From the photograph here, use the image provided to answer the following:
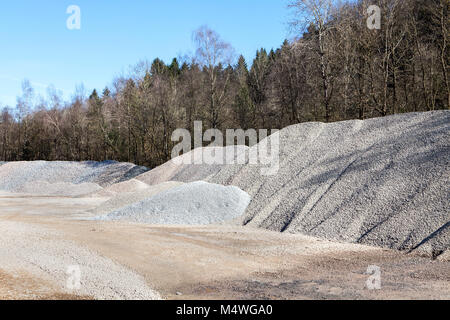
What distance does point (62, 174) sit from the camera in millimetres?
28578

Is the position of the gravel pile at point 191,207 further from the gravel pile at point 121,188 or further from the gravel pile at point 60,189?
the gravel pile at point 60,189

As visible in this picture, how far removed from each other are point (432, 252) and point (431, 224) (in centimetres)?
100

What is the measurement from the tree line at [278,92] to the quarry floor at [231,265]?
12756 mm

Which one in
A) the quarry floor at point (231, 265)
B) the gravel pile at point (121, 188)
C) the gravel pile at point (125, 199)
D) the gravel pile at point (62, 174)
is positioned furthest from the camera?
the gravel pile at point (62, 174)

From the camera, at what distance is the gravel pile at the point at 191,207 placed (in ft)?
39.2

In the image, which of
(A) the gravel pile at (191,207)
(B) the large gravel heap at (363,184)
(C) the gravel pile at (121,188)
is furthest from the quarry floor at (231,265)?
(C) the gravel pile at (121,188)

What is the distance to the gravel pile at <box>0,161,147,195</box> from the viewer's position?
2541cm

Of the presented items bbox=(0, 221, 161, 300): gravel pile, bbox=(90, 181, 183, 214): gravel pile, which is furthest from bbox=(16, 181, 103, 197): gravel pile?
bbox=(0, 221, 161, 300): gravel pile

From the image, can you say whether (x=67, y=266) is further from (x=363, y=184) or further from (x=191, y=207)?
(x=363, y=184)

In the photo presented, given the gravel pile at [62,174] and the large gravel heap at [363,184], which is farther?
A: the gravel pile at [62,174]

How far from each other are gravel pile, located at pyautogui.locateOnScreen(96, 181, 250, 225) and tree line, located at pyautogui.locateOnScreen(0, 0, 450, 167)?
381 inches

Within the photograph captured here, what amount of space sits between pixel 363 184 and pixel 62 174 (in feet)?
77.1

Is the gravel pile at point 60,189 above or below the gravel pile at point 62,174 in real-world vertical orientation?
below
